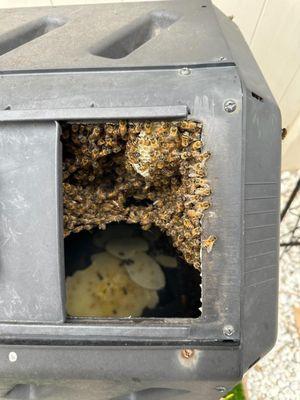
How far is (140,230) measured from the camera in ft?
4.89

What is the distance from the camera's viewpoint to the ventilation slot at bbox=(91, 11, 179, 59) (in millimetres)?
1116

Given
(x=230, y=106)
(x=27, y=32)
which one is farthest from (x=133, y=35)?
(x=230, y=106)

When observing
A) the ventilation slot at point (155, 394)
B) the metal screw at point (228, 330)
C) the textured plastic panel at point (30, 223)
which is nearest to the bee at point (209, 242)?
the metal screw at point (228, 330)

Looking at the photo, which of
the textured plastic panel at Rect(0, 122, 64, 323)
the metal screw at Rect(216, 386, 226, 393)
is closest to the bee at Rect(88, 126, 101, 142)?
the textured plastic panel at Rect(0, 122, 64, 323)

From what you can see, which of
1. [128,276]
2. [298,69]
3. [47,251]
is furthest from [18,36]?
[298,69]

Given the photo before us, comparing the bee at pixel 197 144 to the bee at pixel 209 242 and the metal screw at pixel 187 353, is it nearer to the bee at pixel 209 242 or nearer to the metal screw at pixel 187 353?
the bee at pixel 209 242

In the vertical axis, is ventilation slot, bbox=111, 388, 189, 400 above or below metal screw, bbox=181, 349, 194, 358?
below

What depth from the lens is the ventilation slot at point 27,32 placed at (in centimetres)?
119

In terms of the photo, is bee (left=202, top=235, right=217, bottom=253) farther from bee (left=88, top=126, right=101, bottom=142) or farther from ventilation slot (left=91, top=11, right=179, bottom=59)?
ventilation slot (left=91, top=11, right=179, bottom=59)

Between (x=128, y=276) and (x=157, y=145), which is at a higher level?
(x=157, y=145)

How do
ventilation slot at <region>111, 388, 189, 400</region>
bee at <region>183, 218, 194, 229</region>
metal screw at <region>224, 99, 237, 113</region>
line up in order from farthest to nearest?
ventilation slot at <region>111, 388, 189, 400</region> < bee at <region>183, 218, 194, 229</region> < metal screw at <region>224, 99, 237, 113</region>

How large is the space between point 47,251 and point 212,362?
15.5 inches

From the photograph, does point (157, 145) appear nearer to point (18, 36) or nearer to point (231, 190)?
point (231, 190)

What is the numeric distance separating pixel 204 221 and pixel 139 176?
274 mm
